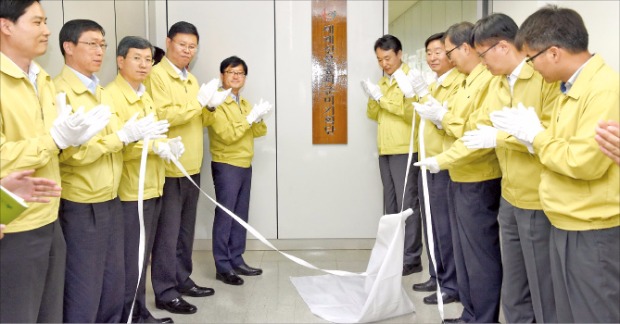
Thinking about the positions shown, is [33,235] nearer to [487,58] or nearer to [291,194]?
[487,58]

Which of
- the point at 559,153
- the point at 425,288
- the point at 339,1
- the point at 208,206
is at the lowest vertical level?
the point at 425,288

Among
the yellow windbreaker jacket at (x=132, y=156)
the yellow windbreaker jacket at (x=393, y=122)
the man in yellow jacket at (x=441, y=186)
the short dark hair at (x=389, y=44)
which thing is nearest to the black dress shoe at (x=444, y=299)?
the man in yellow jacket at (x=441, y=186)

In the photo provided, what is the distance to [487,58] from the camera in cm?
251

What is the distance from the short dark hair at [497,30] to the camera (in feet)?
8.12

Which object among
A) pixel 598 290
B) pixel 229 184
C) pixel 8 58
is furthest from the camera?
pixel 229 184

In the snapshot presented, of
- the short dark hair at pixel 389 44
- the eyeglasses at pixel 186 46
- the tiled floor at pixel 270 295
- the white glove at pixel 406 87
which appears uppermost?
the short dark hair at pixel 389 44

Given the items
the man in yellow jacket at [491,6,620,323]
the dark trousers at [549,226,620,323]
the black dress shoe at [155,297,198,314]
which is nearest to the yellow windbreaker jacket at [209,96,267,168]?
the black dress shoe at [155,297,198,314]

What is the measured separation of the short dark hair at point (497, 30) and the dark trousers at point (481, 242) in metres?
0.68

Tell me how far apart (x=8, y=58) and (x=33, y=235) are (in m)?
0.61

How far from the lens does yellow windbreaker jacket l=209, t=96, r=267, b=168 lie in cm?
383

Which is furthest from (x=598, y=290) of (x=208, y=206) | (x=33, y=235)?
(x=208, y=206)

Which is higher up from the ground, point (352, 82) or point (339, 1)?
point (339, 1)

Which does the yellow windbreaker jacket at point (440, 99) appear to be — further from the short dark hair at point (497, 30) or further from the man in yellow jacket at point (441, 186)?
the short dark hair at point (497, 30)

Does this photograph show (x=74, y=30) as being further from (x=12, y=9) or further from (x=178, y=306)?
(x=178, y=306)
